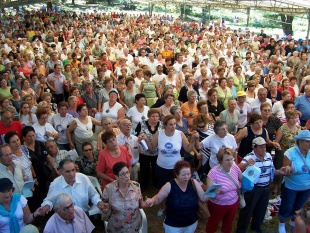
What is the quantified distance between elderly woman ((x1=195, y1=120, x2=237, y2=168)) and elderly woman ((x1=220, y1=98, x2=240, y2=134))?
41.6 inches

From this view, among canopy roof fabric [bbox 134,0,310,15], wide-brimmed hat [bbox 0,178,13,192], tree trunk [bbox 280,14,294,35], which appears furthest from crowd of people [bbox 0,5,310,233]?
tree trunk [bbox 280,14,294,35]

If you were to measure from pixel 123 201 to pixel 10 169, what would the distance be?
52.1 inches

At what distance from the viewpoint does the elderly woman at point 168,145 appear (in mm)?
4258

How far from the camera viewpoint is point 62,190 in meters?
3.39

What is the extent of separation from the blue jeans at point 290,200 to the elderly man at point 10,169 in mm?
2961

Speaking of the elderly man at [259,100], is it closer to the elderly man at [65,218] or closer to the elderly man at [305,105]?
the elderly man at [305,105]

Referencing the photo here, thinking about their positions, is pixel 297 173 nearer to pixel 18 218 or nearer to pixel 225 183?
pixel 225 183

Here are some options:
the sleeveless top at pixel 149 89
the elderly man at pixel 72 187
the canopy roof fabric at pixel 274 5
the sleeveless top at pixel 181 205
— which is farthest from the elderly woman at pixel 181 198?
the canopy roof fabric at pixel 274 5

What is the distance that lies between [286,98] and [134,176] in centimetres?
302

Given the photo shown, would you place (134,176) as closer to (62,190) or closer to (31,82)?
(62,190)

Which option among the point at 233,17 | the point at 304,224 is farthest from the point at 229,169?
the point at 233,17

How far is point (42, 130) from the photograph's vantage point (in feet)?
16.0

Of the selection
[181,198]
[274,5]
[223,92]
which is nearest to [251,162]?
[181,198]

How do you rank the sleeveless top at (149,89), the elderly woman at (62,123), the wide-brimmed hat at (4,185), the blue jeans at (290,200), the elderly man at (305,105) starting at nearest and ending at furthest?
1. the wide-brimmed hat at (4,185)
2. the blue jeans at (290,200)
3. the elderly woman at (62,123)
4. the elderly man at (305,105)
5. the sleeveless top at (149,89)
